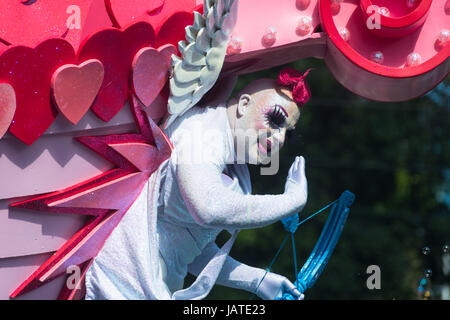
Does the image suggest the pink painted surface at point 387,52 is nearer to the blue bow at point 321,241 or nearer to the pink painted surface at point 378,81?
the pink painted surface at point 378,81

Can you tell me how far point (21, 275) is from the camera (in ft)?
5.25

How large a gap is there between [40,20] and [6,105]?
244 mm

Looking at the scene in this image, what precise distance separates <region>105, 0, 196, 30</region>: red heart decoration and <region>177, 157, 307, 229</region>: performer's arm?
333 mm

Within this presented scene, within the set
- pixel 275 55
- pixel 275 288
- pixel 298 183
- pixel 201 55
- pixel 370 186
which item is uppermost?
pixel 201 55

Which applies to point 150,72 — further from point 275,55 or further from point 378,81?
point 378,81

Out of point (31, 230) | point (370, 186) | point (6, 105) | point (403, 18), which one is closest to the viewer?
point (6, 105)

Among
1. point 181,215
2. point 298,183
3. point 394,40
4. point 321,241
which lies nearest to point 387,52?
point 394,40

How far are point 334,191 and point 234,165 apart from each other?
2507 millimetres

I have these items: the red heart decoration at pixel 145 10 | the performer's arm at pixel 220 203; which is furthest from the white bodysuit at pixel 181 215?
the red heart decoration at pixel 145 10

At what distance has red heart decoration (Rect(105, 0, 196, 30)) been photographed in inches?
64.4

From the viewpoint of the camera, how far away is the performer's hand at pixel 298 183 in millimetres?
1742

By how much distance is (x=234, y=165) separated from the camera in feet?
6.08
